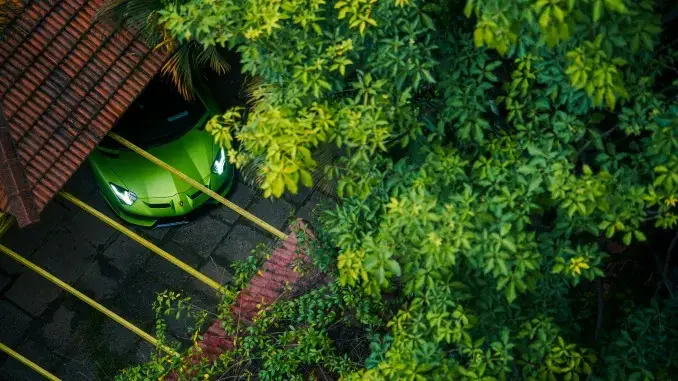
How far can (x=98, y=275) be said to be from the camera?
12.0m

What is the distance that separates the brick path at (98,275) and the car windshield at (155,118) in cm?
132

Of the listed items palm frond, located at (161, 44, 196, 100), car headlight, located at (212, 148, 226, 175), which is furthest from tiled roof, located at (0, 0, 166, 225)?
car headlight, located at (212, 148, 226, 175)

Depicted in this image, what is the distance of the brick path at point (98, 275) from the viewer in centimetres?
1145

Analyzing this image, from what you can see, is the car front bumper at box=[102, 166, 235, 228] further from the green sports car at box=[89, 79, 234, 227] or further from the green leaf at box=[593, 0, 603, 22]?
the green leaf at box=[593, 0, 603, 22]

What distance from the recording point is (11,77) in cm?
912

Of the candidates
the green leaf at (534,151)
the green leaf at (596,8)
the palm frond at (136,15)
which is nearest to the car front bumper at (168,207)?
the palm frond at (136,15)

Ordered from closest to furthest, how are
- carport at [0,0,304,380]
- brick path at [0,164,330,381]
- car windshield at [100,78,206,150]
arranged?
carport at [0,0,304,380] → car windshield at [100,78,206,150] → brick path at [0,164,330,381]

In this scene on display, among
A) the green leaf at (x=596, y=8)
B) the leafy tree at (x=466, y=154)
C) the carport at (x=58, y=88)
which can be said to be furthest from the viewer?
the carport at (x=58, y=88)

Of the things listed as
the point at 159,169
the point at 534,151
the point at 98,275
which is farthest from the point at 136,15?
the point at 534,151

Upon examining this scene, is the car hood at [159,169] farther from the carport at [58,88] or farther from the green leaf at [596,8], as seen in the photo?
the green leaf at [596,8]

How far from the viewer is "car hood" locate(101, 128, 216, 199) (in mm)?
11459

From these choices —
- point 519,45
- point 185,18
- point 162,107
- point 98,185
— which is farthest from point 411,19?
point 98,185

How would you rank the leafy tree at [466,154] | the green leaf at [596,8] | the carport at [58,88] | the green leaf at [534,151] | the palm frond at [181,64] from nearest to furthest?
the green leaf at [596,8], the leafy tree at [466,154], the green leaf at [534,151], the carport at [58,88], the palm frond at [181,64]

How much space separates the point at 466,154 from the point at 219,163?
5.49 m
